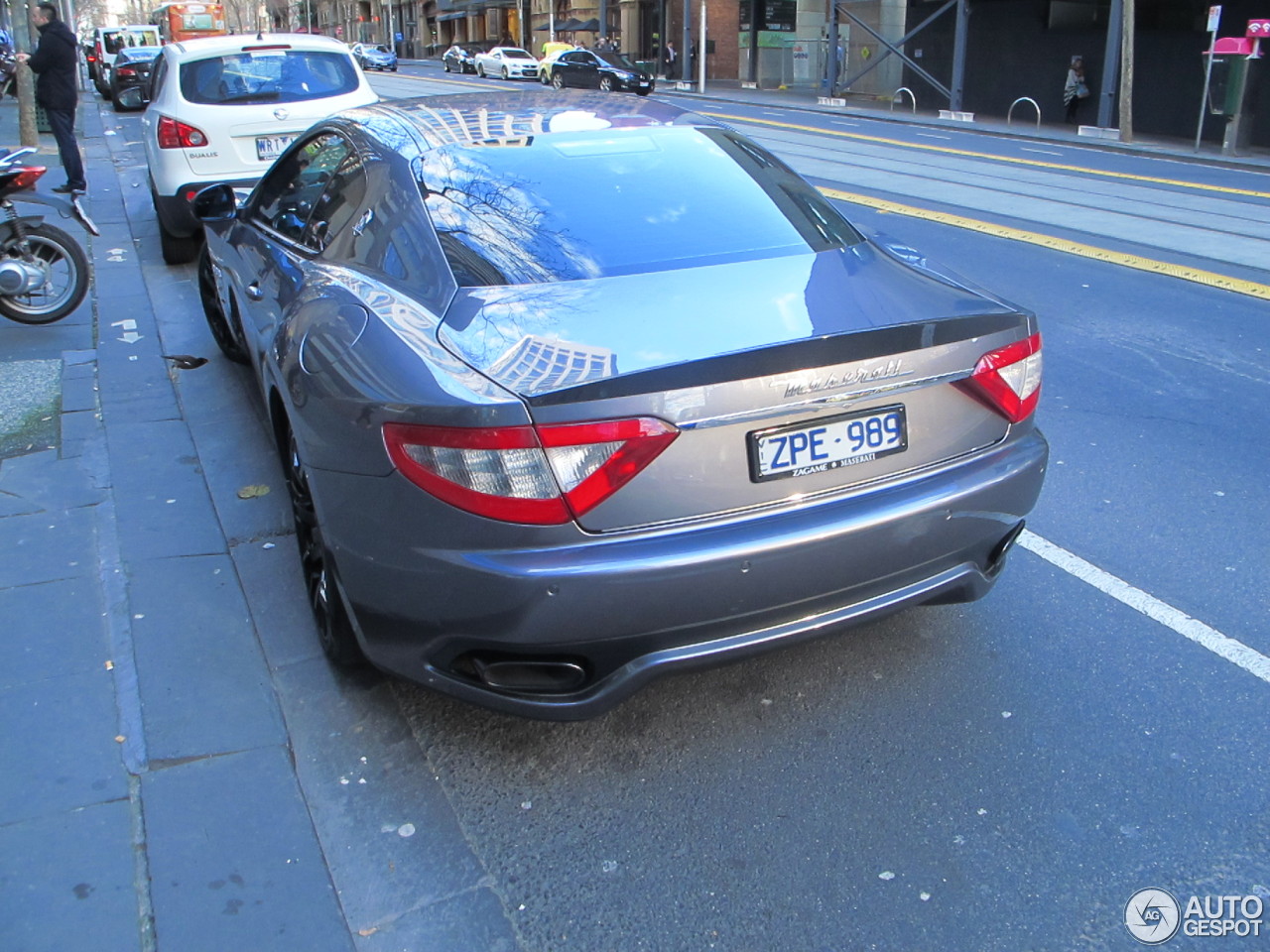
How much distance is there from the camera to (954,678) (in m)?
3.46

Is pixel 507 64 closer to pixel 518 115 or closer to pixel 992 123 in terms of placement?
pixel 992 123

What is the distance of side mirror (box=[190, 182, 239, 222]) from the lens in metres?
5.43

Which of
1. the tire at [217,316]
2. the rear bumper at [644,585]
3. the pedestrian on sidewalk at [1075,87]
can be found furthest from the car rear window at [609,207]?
the pedestrian on sidewalk at [1075,87]

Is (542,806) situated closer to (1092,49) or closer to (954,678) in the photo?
(954,678)

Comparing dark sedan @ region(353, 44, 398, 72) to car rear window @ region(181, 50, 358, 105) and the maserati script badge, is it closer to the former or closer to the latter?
car rear window @ region(181, 50, 358, 105)

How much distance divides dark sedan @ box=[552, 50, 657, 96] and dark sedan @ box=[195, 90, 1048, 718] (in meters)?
34.3

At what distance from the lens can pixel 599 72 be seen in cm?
3644

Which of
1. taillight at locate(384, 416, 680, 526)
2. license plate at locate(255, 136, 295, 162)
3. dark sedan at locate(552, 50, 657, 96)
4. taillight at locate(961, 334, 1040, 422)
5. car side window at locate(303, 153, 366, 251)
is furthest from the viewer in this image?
dark sedan at locate(552, 50, 657, 96)

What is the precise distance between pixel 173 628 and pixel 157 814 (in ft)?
3.19

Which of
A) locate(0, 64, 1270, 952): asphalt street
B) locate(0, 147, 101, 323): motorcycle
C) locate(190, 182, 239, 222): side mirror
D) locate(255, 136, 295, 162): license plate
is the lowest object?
locate(0, 64, 1270, 952): asphalt street

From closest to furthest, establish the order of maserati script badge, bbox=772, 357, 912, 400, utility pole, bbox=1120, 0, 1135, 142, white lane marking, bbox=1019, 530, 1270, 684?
maserati script badge, bbox=772, 357, 912, 400, white lane marking, bbox=1019, 530, 1270, 684, utility pole, bbox=1120, 0, 1135, 142

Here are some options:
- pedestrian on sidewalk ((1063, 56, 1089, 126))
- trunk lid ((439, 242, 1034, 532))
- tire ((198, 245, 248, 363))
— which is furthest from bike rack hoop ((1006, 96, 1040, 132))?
trunk lid ((439, 242, 1034, 532))

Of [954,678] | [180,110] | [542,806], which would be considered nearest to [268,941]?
[542,806]

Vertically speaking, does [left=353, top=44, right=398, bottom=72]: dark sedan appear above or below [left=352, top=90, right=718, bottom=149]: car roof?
above
